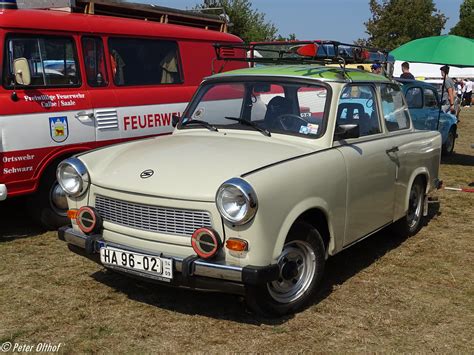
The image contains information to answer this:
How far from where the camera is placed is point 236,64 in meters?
8.28

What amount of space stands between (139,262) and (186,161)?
77 centimetres

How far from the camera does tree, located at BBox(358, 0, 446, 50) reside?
4612 centimetres

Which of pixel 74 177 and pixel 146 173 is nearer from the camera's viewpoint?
pixel 146 173

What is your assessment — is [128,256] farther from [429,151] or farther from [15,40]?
[429,151]

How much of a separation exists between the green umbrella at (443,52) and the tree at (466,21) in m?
48.0

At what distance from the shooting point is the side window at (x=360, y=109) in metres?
4.50

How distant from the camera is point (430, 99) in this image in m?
10.3

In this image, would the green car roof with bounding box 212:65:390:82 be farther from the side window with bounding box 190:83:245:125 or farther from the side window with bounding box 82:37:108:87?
the side window with bounding box 82:37:108:87

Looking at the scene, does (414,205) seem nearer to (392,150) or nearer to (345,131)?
(392,150)

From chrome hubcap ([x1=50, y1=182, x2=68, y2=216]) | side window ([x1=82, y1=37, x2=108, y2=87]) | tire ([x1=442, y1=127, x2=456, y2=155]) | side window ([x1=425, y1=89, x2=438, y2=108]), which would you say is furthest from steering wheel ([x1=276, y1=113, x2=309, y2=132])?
tire ([x1=442, y1=127, x2=456, y2=155])

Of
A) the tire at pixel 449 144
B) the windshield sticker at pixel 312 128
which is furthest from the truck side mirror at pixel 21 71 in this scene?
the tire at pixel 449 144

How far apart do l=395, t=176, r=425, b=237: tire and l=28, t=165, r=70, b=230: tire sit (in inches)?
139

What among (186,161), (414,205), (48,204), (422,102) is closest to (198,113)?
(186,161)

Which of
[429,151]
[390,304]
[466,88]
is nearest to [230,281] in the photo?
[390,304]
